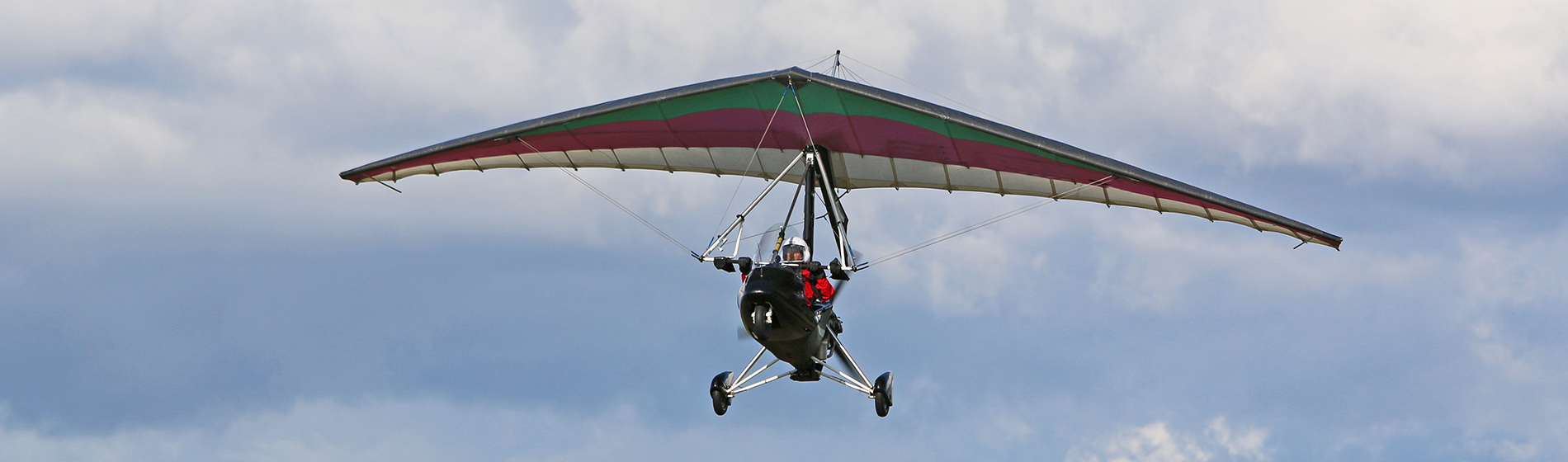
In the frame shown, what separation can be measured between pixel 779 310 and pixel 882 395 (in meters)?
3.41

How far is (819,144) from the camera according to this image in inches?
786

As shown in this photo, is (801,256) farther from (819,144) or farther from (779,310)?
(819,144)

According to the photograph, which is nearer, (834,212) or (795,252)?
(795,252)

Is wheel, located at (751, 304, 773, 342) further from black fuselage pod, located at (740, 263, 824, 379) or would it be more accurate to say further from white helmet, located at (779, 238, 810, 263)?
white helmet, located at (779, 238, 810, 263)

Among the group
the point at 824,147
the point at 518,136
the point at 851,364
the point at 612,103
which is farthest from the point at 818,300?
the point at 518,136

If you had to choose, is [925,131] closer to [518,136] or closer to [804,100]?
[804,100]

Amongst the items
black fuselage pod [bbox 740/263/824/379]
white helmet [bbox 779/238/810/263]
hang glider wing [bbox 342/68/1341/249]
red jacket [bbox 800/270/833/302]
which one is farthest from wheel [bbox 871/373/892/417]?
hang glider wing [bbox 342/68/1341/249]

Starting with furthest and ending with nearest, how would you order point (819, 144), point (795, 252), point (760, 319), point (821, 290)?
point (819, 144) < point (821, 290) < point (795, 252) < point (760, 319)

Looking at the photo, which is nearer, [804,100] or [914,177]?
[804,100]

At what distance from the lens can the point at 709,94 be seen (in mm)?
19031

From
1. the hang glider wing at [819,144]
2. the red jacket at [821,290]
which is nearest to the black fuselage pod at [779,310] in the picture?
the red jacket at [821,290]

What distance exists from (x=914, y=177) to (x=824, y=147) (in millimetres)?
1629

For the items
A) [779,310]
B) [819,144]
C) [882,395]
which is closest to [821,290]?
[779,310]

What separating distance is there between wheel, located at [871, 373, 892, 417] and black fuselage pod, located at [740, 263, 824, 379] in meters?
2.01
